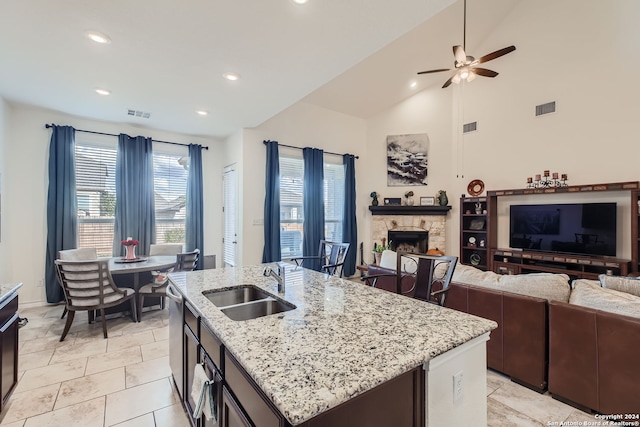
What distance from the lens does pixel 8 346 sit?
1916 mm

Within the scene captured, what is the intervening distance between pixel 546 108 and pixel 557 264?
8.58ft

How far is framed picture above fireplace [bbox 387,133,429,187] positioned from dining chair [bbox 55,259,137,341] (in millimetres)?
5364

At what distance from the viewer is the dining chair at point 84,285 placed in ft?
10.1

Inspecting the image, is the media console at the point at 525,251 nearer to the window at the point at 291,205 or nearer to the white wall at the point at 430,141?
the white wall at the point at 430,141

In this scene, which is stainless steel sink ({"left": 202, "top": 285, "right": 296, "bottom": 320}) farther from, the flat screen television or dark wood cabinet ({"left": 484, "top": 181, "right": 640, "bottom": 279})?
the flat screen television

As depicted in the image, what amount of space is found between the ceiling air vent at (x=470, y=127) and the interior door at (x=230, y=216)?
4.64 metres

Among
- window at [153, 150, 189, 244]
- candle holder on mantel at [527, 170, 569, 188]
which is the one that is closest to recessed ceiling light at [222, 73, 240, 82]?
window at [153, 150, 189, 244]

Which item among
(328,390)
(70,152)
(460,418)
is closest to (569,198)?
(460,418)

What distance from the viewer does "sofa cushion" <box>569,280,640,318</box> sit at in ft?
6.06

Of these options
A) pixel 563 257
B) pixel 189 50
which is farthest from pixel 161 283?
pixel 563 257

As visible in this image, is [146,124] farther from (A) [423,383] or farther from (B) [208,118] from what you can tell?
(A) [423,383]

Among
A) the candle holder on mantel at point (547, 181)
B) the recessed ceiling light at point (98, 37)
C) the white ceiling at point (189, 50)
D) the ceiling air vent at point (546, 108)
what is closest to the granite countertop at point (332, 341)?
the white ceiling at point (189, 50)

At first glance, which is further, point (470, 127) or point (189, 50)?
point (470, 127)

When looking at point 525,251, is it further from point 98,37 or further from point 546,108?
point 98,37
